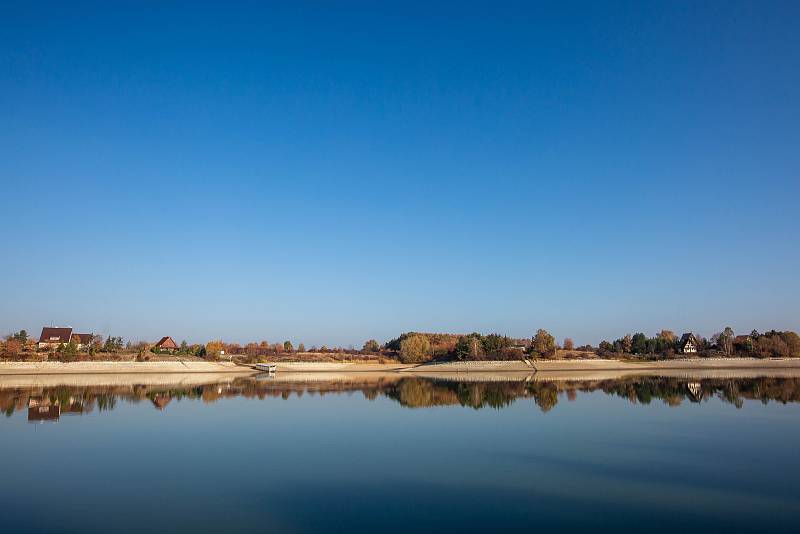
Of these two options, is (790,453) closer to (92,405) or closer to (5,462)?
(5,462)

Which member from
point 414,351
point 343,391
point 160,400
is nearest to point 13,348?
point 160,400

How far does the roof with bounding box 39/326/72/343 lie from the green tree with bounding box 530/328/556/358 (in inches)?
2735

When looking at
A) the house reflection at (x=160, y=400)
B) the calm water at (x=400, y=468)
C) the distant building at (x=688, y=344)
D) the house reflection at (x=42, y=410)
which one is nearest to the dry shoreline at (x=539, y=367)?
the distant building at (x=688, y=344)

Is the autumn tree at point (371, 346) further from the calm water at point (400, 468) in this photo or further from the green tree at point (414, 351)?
the calm water at point (400, 468)

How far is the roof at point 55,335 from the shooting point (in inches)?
3147

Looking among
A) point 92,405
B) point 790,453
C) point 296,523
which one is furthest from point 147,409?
point 790,453

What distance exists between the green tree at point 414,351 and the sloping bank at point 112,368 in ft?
85.3

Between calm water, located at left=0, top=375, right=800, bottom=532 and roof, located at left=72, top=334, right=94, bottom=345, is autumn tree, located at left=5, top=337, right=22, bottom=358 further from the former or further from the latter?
calm water, located at left=0, top=375, right=800, bottom=532

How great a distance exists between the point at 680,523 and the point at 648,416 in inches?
634

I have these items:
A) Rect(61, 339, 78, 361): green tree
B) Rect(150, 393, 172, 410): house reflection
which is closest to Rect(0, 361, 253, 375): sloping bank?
Rect(61, 339, 78, 361): green tree

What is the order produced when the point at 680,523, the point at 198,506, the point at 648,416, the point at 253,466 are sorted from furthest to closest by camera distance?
the point at 648,416 < the point at 253,466 < the point at 198,506 < the point at 680,523

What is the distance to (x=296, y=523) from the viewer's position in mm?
9750

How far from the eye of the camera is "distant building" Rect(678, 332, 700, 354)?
92.3m

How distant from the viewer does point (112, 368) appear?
5953cm
